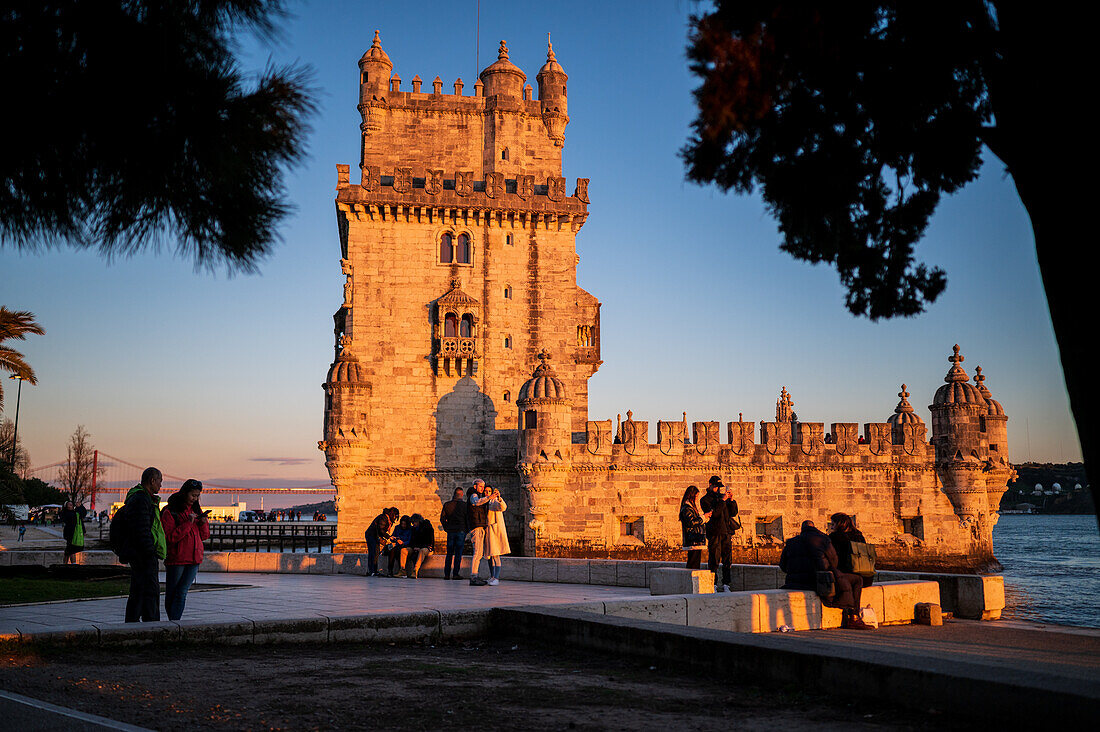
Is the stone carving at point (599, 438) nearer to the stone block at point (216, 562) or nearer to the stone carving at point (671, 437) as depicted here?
the stone carving at point (671, 437)

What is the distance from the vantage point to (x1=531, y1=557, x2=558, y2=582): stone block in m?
17.4

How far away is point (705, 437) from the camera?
1217 inches

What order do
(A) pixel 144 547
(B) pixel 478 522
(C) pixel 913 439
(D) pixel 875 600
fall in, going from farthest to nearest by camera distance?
(C) pixel 913 439, (B) pixel 478 522, (D) pixel 875 600, (A) pixel 144 547

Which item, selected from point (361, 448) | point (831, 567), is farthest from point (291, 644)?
point (361, 448)

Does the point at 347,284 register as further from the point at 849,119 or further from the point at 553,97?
the point at 849,119

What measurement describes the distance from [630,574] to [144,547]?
9.14m

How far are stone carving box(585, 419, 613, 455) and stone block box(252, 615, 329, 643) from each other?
2150cm

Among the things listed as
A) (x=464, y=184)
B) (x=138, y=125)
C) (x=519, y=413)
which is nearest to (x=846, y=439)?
(x=519, y=413)

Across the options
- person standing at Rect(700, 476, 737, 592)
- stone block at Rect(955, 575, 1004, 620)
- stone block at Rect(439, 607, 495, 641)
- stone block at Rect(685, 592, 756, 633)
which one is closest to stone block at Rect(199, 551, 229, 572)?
person standing at Rect(700, 476, 737, 592)

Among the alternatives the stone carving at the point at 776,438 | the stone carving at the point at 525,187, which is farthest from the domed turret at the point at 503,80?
the stone carving at the point at 776,438

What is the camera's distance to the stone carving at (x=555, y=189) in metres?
33.7

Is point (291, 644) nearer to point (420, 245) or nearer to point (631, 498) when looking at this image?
point (631, 498)

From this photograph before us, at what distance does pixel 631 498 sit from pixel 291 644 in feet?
72.9

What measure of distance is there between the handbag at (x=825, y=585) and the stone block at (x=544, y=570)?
7134 mm
